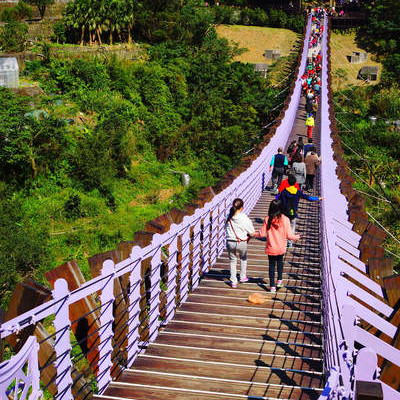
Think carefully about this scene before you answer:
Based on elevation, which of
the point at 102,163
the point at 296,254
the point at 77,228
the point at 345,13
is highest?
the point at 345,13

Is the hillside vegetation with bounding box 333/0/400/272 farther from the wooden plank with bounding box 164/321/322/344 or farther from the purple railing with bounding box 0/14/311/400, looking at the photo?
the wooden plank with bounding box 164/321/322/344

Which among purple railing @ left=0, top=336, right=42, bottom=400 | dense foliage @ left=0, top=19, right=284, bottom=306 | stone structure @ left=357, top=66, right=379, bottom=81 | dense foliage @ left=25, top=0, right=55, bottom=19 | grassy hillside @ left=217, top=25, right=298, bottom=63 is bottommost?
dense foliage @ left=0, top=19, right=284, bottom=306

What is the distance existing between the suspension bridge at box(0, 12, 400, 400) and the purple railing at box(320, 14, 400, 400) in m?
0.01

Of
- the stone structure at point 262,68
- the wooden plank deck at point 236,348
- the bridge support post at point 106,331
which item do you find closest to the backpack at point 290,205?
the wooden plank deck at point 236,348

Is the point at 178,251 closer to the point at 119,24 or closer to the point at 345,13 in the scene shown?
the point at 119,24

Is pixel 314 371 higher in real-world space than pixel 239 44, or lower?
lower

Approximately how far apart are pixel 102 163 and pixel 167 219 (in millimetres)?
17443

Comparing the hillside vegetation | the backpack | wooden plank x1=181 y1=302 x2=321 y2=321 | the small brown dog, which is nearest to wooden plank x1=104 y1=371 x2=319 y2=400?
wooden plank x1=181 y1=302 x2=321 y2=321

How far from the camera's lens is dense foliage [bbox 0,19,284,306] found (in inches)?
774

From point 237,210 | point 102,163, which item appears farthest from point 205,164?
point 237,210

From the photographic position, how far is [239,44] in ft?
149

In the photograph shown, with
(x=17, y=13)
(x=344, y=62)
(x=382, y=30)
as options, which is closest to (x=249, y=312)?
(x=17, y=13)

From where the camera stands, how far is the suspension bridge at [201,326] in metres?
3.67

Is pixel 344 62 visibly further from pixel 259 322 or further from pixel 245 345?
pixel 245 345
